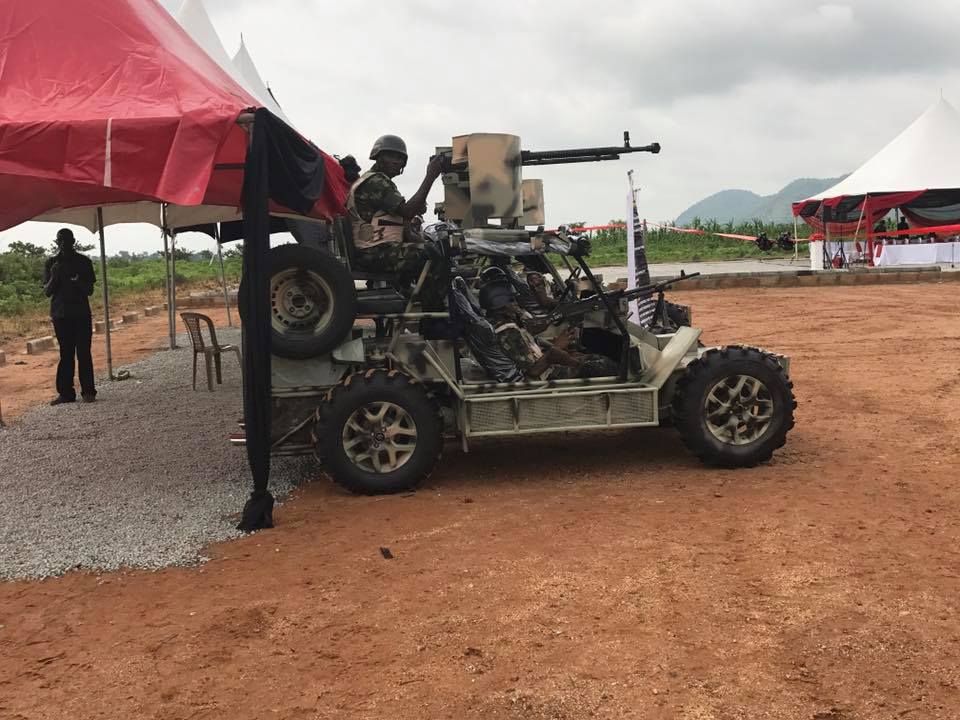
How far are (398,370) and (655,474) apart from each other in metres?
1.88

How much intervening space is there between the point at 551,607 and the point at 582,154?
17.9 ft

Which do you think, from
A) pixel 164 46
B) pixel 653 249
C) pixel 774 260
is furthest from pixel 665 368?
pixel 653 249

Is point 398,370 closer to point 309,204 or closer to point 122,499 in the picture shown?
point 309,204

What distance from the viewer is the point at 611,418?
18.9 ft

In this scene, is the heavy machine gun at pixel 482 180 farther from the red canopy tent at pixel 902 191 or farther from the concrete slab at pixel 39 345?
the red canopy tent at pixel 902 191

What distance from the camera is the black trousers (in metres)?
9.67

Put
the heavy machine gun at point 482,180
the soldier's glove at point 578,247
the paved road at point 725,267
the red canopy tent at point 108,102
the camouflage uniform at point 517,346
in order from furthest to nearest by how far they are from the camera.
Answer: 1. the paved road at point 725,267
2. the heavy machine gun at point 482,180
3. the camouflage uniform at point 517,346
4. the soldier's glove at point 578,247
5. the red canopy tent at point 108,102

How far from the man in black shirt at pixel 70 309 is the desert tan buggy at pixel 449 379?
4903mm

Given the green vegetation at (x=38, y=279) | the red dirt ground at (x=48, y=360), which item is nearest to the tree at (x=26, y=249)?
the green vegetation at (x=38, y=279)

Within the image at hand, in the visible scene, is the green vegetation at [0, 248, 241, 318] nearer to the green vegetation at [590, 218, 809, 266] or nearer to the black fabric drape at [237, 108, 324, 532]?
the green vegetation at [590, 218, 809, 266]

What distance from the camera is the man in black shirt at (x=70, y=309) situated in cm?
962

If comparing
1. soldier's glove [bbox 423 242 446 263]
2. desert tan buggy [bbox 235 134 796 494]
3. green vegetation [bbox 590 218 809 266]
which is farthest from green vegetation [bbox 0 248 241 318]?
soldier's glove [bbox 423 242 446 263]

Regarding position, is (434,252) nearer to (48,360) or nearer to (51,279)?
(51,279)

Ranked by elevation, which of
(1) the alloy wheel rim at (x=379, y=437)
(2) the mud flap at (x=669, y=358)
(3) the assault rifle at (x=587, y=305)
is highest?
(3) the assault rifle at (x=587, y=305)
